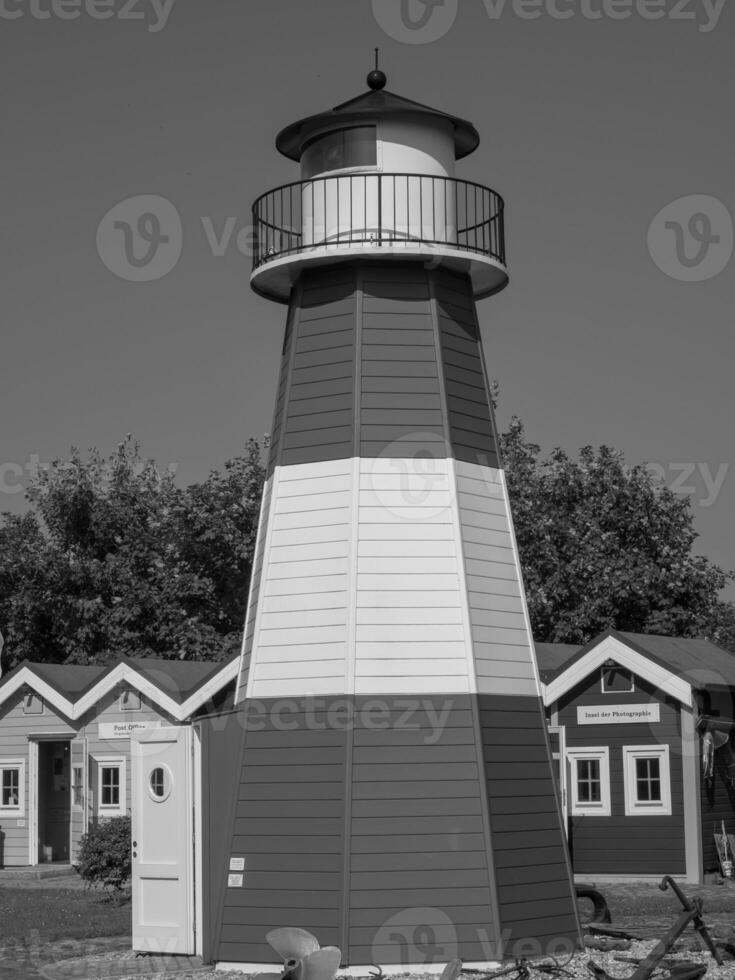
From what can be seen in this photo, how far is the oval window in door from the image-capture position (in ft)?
53.8

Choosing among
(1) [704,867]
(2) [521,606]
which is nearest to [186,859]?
(2) [521,606]

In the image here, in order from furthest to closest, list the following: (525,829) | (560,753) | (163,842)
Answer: (560,753)
(163,842)
(525,829)

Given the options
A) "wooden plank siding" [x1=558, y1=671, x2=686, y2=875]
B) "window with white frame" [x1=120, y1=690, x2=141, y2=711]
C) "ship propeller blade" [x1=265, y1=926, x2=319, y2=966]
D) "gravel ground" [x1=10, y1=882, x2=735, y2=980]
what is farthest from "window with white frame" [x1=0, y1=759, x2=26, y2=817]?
"ship propeller blade" [x1=265, y1=926, x2=319, y2=966]

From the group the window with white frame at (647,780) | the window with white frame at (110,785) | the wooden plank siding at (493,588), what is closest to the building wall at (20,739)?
the window with white frame at (110,785)

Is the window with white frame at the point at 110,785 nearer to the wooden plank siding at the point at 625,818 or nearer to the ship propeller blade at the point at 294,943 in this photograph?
the wooden plank siding at the point at 625,818

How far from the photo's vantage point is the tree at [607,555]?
39.2 metres

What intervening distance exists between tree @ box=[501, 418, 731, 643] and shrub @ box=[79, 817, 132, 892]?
18298 mm

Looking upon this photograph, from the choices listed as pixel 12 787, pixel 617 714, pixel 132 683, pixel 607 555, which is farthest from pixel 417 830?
pixel 607 555

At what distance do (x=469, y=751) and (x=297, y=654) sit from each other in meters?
2.09

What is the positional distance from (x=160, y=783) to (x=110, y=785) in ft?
42.1

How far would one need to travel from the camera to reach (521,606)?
16.5 m

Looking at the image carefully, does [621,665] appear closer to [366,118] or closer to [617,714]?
[617,714]

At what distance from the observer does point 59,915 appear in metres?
20.2

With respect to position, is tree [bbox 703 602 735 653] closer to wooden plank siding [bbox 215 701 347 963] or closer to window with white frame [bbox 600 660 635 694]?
window with white frame [bbox 600 660 635 694]
